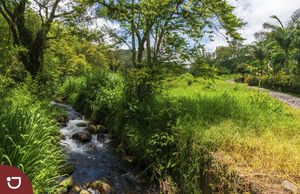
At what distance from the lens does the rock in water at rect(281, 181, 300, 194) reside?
3.83 metres

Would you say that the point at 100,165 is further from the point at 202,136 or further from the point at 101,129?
the point at 202,136

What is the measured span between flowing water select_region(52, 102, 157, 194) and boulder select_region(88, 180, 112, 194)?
12 cm

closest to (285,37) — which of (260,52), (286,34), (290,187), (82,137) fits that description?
(286,34)

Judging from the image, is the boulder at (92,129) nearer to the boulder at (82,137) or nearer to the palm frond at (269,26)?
the boulder at (82,137)

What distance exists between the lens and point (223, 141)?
539 centimetres

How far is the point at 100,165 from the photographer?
747 centimetres

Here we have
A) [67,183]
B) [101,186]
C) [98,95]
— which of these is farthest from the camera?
[98,95]

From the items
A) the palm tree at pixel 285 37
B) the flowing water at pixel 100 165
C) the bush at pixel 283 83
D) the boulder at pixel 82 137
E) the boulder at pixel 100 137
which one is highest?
the palm tree at pixel 285 37

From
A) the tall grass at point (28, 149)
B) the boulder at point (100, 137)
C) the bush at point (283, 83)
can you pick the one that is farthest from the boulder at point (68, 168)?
the bush at point (283, 83)

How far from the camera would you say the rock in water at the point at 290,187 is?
383cm

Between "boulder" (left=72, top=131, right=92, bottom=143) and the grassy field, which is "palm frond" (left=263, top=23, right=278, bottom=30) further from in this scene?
"boulder" (left=72, top=131, right=92, bottom=143)

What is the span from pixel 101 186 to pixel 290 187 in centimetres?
374

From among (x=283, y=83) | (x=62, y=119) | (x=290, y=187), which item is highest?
(x=290, y=187)

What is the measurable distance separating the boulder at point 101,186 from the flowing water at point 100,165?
0.12m
